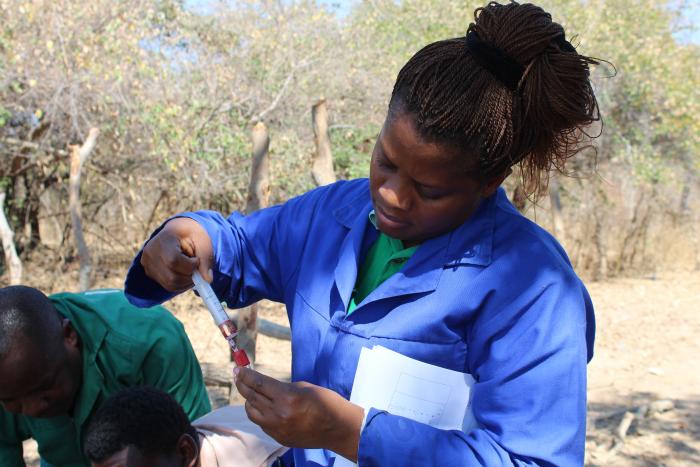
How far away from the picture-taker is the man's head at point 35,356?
1980mm

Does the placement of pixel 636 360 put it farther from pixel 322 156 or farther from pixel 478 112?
pixel 478 112

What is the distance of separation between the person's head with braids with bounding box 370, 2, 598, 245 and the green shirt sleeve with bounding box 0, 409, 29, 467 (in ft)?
5.50

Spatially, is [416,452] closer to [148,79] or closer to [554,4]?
[148,79]

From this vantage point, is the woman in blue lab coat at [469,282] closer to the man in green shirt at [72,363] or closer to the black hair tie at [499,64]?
the black hair tie at [499,64]

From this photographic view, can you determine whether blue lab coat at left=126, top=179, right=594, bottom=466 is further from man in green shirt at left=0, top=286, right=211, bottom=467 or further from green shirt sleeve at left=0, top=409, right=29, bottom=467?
green shirt sleeve at left=0, top=409, right=29, bottom=467

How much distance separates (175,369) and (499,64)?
62.2 inches

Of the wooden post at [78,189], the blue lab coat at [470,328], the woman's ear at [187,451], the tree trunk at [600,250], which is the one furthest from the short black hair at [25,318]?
the tree trunk at [600,250]

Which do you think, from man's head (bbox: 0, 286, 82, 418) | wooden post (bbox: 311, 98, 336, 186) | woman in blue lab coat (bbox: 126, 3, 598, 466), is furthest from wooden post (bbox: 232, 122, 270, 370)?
woman in blue lab coat (bbox: 126, 3, 598, 466)

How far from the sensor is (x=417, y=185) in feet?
4.12

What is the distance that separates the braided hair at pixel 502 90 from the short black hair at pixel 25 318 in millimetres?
1295

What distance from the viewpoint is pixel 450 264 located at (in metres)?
1.27

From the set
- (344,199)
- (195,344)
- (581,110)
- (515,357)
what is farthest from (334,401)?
(195,344)

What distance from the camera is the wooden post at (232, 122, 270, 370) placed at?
396 cm

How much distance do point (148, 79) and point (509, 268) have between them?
7058mm
